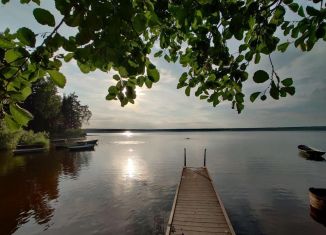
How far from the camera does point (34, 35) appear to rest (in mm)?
1698

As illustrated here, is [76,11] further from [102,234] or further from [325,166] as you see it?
[325,166]

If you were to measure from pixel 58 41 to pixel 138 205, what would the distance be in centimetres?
1978

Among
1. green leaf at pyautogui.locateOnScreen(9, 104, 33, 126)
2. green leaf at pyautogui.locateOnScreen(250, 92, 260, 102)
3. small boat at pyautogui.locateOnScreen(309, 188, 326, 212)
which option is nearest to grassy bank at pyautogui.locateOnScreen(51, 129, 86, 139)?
small boat at pyautogui.locateOnScreen(309, 188, 326, 212)

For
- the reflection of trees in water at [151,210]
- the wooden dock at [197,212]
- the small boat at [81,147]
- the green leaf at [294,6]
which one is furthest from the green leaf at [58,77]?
the small boat at [81,147]

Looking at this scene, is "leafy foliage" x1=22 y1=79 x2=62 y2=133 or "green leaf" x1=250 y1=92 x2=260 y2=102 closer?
"green leaf" x1=250 y1=92 x2=260 y2=102

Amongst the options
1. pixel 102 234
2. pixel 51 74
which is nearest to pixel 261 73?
pixel 51 74

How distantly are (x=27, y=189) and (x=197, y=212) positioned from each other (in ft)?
59.4

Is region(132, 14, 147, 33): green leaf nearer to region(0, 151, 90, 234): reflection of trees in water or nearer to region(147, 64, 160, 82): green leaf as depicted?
region(147, 64, 160, 82): green leaf

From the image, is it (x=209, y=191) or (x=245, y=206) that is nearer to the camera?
(x=209, y=191)

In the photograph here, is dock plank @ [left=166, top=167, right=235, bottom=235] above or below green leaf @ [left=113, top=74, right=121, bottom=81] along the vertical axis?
below

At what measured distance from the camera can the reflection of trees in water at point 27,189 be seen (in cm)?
1725

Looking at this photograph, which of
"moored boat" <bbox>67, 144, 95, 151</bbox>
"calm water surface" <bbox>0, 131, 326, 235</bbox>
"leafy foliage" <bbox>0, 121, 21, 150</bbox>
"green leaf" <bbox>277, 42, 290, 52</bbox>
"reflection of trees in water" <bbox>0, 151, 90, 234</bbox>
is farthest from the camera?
"moored boat" <bbox>67, 144, 95, 151</bbox>

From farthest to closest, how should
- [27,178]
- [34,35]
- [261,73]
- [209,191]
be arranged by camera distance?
[27,178], [209,191], [261,73], [34,35]

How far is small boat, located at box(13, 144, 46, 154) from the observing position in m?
45.3
